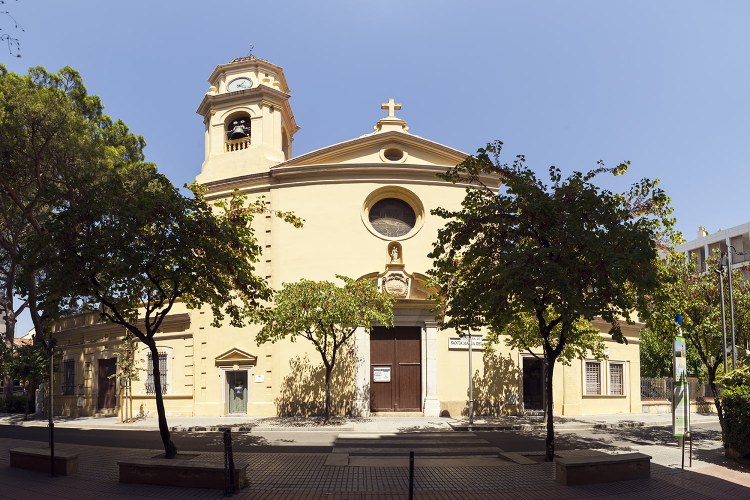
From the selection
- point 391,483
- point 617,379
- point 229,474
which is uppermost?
point 229,474

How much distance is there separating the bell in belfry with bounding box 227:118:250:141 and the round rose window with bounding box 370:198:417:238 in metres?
7.03

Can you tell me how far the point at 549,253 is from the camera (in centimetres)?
1044

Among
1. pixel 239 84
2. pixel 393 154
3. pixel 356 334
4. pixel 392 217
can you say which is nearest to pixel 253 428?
pixel 356 334

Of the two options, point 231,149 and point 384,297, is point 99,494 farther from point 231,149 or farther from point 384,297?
point 231,149

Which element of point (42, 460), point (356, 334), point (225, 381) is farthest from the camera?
point (225, 381)

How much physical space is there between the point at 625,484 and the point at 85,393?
78.6 ft

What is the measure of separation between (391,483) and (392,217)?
15.1m

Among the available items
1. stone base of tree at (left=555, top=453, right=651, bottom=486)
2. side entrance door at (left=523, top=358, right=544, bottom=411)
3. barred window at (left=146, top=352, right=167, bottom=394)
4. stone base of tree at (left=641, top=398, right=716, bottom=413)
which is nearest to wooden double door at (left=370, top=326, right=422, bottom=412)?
side entrance door at (left=523, top=358, right=544, bottom=411)

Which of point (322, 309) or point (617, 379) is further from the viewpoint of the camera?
point (617, 379)

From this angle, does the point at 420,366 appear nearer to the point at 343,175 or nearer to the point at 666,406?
the point at 343,175

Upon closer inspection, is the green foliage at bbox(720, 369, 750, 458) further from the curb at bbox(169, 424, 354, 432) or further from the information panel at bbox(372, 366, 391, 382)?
the information panel at bbox(372, 366, 391, 382)

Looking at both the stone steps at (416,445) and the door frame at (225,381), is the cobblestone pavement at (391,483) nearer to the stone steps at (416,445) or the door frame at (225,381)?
the stone steps at (416,445)

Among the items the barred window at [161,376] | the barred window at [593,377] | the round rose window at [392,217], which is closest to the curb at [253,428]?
the barred window at [161,376]

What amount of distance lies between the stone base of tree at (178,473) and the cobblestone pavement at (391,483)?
0.14m
